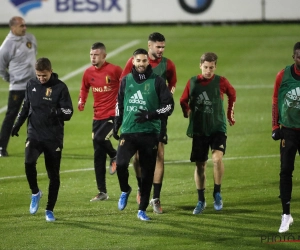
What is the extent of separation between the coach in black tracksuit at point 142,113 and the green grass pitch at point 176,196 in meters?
0.83

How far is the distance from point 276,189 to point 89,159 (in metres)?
4.17

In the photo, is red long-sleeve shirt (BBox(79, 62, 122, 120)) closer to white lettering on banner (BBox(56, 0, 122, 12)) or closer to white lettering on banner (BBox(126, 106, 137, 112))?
white lettering on banner (BBox(126, 106, 137, 112))

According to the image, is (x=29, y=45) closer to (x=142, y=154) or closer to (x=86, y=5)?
(x=142, y=154)

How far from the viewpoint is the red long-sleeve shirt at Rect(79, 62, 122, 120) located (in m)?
13.9

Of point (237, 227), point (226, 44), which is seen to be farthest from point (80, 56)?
point (237, 227)

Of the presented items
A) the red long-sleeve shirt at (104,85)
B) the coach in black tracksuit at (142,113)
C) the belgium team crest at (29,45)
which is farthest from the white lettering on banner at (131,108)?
the belgium team crest at (29,45)

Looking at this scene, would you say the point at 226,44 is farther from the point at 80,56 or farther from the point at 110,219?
the point at 110,219

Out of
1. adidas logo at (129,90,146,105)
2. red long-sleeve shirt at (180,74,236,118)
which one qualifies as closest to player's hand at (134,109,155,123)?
adidas logo at (129,90,146,105)

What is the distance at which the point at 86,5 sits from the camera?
32219 mm

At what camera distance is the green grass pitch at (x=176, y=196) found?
11328mm

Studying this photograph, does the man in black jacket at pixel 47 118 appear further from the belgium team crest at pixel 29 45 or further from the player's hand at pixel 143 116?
the belgium team crest at pixel 29 45

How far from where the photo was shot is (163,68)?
43.6ft

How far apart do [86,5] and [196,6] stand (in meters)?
3.79

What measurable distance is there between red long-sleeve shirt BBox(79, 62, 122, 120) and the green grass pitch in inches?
50.6
